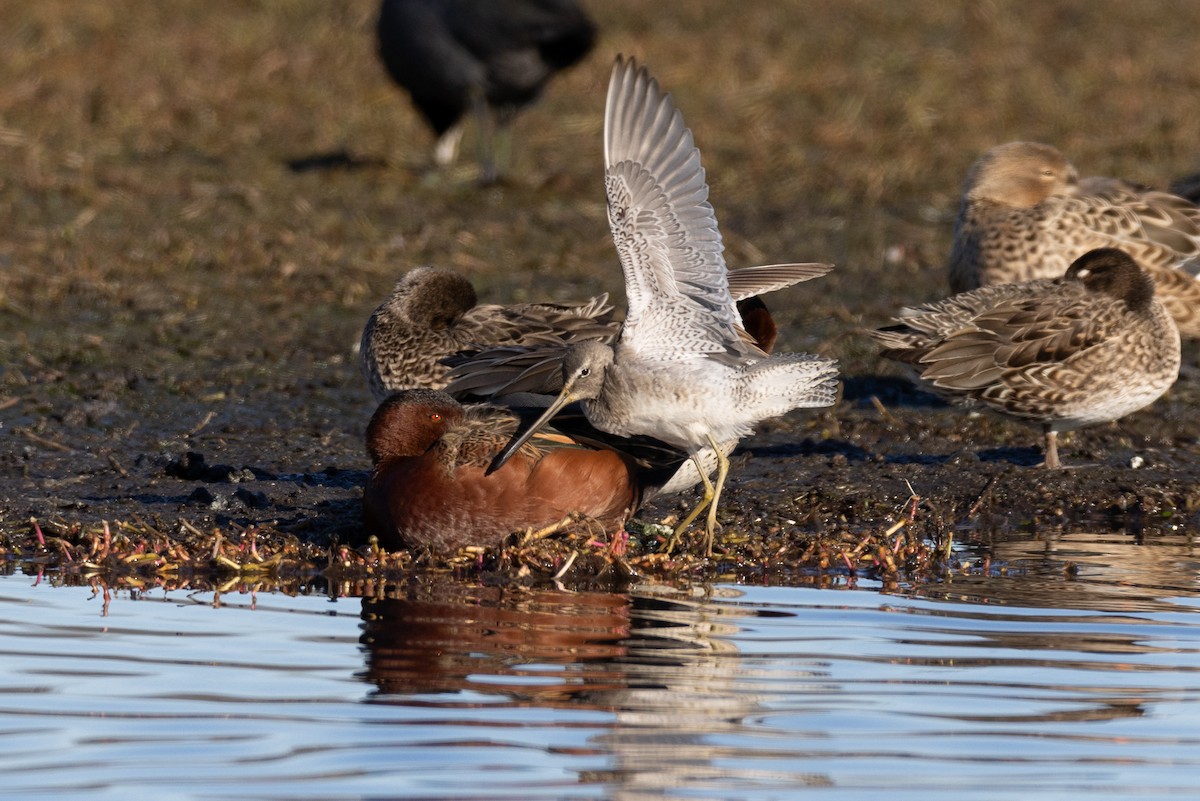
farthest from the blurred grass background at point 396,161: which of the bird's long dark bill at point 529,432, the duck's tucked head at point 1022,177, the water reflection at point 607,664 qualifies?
the water reflection at point 607,664

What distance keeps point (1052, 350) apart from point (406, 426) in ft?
10.2

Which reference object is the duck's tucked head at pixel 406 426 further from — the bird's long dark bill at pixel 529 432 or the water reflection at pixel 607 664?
the water reflection at pixel 607 664

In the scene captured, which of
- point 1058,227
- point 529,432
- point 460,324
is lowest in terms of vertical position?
point 529,432

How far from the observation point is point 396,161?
49.6 feet

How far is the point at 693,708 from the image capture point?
477 cm

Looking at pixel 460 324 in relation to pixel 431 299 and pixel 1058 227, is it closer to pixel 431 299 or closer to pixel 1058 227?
pixel 431 299

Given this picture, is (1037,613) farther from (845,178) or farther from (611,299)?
(845,178)

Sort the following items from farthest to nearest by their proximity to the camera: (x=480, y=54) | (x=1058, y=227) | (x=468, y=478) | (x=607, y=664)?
(x=480, y=54)
(x=1058, y=227)
(x=468, y=478)
(x=607, y=664)

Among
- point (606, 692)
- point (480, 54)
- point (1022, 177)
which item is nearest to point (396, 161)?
point (480, 54)

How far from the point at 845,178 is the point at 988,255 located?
4.62 metres

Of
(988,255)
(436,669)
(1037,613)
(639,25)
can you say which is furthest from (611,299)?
(639,25)

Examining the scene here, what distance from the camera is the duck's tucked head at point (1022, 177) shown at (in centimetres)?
1030

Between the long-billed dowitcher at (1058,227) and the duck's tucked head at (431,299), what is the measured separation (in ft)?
10.0

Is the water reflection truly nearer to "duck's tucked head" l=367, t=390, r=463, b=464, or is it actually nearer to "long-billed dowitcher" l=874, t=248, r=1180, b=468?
"duck's tucked head" l=367, t=390, r=463, b=464
